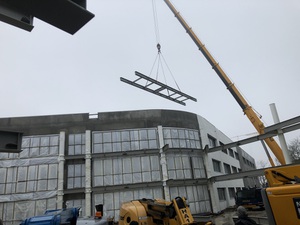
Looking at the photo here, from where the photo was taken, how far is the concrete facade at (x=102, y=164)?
23414 mm

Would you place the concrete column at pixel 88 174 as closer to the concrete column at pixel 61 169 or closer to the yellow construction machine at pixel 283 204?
the concrete column at pixel 61 169

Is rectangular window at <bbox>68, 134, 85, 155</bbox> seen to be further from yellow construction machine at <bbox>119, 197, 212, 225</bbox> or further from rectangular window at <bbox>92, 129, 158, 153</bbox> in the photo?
yellow construction machine at <bbox>119, 197, 212, 225</bbox>

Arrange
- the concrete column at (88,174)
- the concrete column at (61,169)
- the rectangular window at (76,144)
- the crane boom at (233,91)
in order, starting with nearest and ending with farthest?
the crane boom at (233,91) → the concrete column at (61,169) → the concrete column at (88,174) → the rectangular window at (76,144)

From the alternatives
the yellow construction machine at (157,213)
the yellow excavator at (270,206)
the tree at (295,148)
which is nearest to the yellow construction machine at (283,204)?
the yellow excavator at (270,206)

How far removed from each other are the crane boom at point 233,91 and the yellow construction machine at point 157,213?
12678 millimetres

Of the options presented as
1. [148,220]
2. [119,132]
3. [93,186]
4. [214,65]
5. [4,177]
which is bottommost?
[148,220]

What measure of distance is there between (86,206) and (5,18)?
74.9ft

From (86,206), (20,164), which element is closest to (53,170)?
(20,164)

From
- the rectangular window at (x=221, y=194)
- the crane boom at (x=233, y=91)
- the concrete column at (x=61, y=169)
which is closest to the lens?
the crane boom at (x=233, y=91)

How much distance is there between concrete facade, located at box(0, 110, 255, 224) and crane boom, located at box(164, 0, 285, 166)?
26.7 feet

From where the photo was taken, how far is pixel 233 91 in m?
21.1

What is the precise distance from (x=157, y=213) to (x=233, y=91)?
14.7 metres

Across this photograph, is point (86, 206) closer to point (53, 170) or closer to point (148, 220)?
point (53, 170)

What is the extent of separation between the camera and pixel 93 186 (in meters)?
24.1
